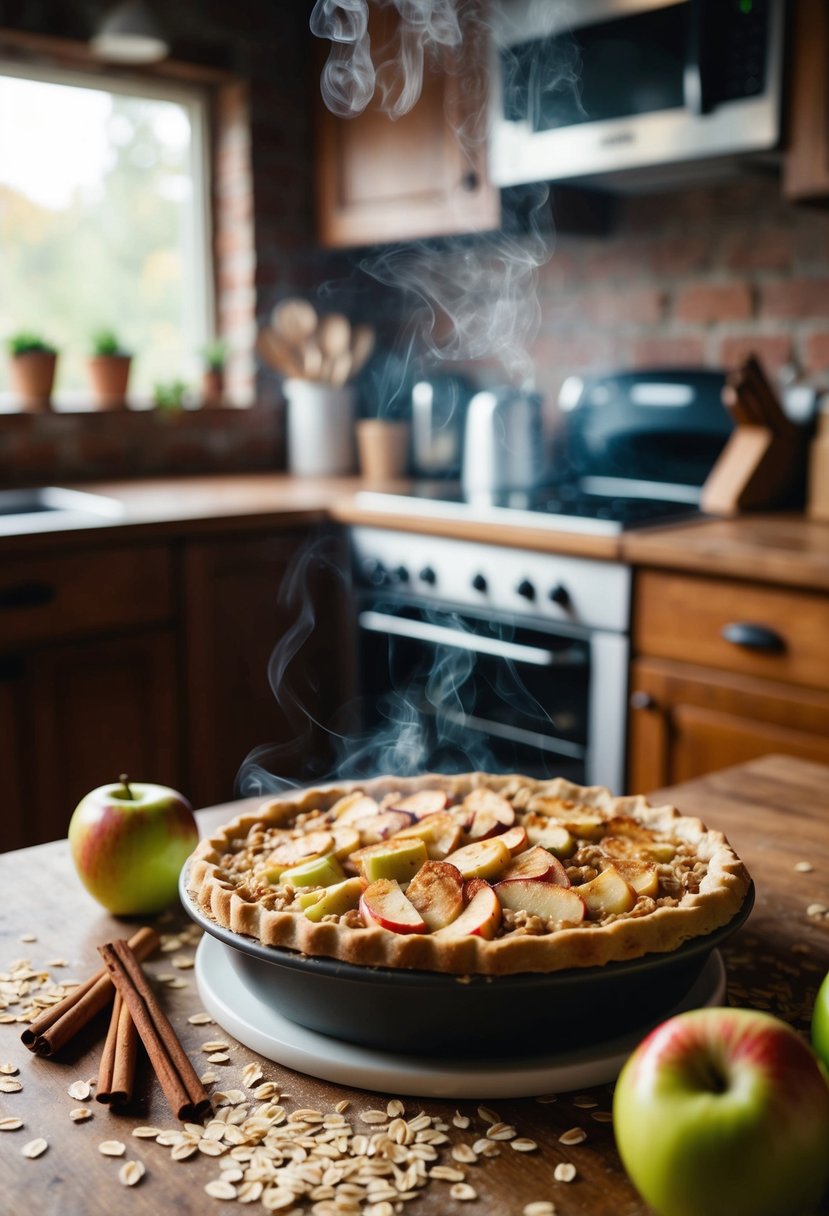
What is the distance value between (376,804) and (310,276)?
115 inches

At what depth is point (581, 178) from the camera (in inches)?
106

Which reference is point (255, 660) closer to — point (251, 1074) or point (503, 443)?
point (503, 443)

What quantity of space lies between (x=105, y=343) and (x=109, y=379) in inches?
3.9

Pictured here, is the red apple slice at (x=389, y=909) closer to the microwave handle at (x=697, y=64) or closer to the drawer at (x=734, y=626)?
the drawer at (x=734, y=626)

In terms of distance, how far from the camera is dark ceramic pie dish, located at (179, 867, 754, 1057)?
733mm

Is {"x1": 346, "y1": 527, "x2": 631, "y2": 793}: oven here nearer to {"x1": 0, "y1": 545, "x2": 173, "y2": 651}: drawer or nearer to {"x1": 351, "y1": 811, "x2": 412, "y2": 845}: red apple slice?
{"x1": 0, "y1": 545, "x2": 173, "y2": 651}: drawer

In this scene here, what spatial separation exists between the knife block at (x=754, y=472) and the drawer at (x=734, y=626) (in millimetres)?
395

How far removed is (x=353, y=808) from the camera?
1.03 m

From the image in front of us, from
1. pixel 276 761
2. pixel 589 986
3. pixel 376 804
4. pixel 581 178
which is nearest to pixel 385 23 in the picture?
pixel 581 178

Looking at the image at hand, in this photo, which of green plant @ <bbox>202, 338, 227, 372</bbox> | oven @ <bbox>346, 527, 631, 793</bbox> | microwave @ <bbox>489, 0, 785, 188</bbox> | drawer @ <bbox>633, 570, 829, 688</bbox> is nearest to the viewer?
drawer @ <bbox>633, 570, 829, 688</bbox>

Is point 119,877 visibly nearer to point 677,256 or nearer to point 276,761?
point 276,761

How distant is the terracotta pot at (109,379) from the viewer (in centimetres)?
322

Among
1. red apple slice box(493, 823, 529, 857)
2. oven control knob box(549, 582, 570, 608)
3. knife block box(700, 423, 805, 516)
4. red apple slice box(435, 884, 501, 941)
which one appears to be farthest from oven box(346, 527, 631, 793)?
red apple slice box(435, 884, 501, 941)

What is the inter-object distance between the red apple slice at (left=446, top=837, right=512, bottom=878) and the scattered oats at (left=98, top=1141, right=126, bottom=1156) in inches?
11.3
